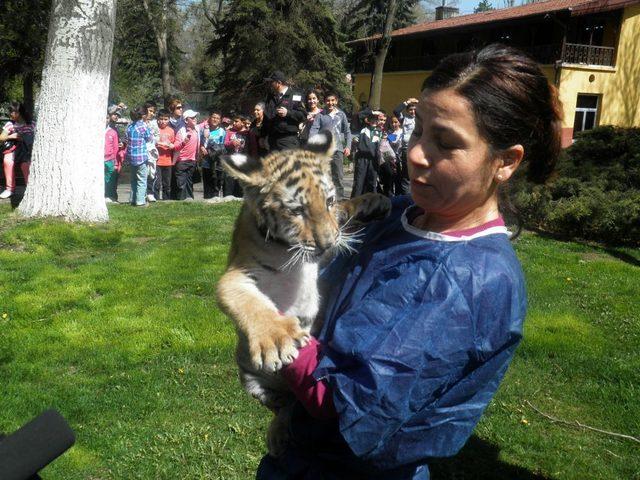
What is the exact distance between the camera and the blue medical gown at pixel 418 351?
149cm

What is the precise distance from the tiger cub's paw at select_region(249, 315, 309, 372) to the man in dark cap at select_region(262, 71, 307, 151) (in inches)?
377

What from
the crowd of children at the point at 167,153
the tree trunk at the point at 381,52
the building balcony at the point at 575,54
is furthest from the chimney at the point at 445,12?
the crowd of children at the point at 167,153

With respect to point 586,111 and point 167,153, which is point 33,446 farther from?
point 586,111

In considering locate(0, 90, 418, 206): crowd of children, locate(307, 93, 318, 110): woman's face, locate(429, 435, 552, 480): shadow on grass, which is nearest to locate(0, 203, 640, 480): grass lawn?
locate(429, 435, 552, 480): shadow on grass

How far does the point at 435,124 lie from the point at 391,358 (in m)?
0.65

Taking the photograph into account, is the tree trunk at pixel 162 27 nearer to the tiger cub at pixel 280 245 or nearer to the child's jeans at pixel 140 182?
the child's jeans at pixel 140 182

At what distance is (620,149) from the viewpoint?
12.0m

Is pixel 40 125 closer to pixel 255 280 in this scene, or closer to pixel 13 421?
pixel 13 421

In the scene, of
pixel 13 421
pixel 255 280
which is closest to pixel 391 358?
pixel 255 280

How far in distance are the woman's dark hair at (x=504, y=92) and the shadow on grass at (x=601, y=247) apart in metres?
8.11

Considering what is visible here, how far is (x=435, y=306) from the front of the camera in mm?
1540

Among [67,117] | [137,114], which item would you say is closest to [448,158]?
[67,117]

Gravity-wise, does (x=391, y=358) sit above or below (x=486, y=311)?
below

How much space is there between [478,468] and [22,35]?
19.3 meters
